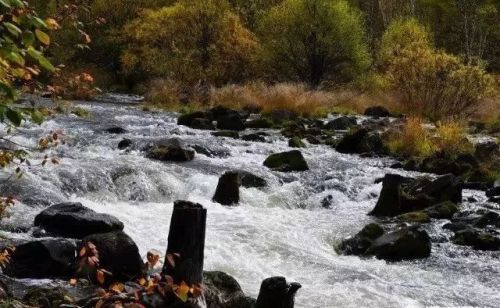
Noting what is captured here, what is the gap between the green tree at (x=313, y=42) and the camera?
117ft

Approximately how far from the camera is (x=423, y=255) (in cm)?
912

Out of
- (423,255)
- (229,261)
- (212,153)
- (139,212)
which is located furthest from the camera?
(212,153)

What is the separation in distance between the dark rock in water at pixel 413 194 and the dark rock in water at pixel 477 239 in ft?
6.12

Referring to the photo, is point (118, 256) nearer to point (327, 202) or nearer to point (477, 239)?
point (477, 239)

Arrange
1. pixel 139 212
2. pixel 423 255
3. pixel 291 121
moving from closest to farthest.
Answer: pixel 423 255
pixel 139 212
pixel 291 121

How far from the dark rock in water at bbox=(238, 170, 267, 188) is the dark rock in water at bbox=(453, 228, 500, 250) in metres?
4.43

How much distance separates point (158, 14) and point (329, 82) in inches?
443

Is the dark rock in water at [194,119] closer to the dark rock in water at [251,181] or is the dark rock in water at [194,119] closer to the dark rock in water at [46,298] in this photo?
the dark rock in water at [251,181]

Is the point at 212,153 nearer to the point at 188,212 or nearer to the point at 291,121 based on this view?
the point at 291,121

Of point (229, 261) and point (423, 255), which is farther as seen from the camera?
point (423, 255)

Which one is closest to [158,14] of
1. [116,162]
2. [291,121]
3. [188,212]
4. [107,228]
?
[291,121]

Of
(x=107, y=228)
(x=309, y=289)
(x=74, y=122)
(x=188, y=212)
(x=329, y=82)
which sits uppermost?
(x=329, y=82)

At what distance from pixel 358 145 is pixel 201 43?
19.6 m

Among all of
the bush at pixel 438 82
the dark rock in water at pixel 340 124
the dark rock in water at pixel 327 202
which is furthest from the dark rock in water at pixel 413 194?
the bush at pixel 438 82
